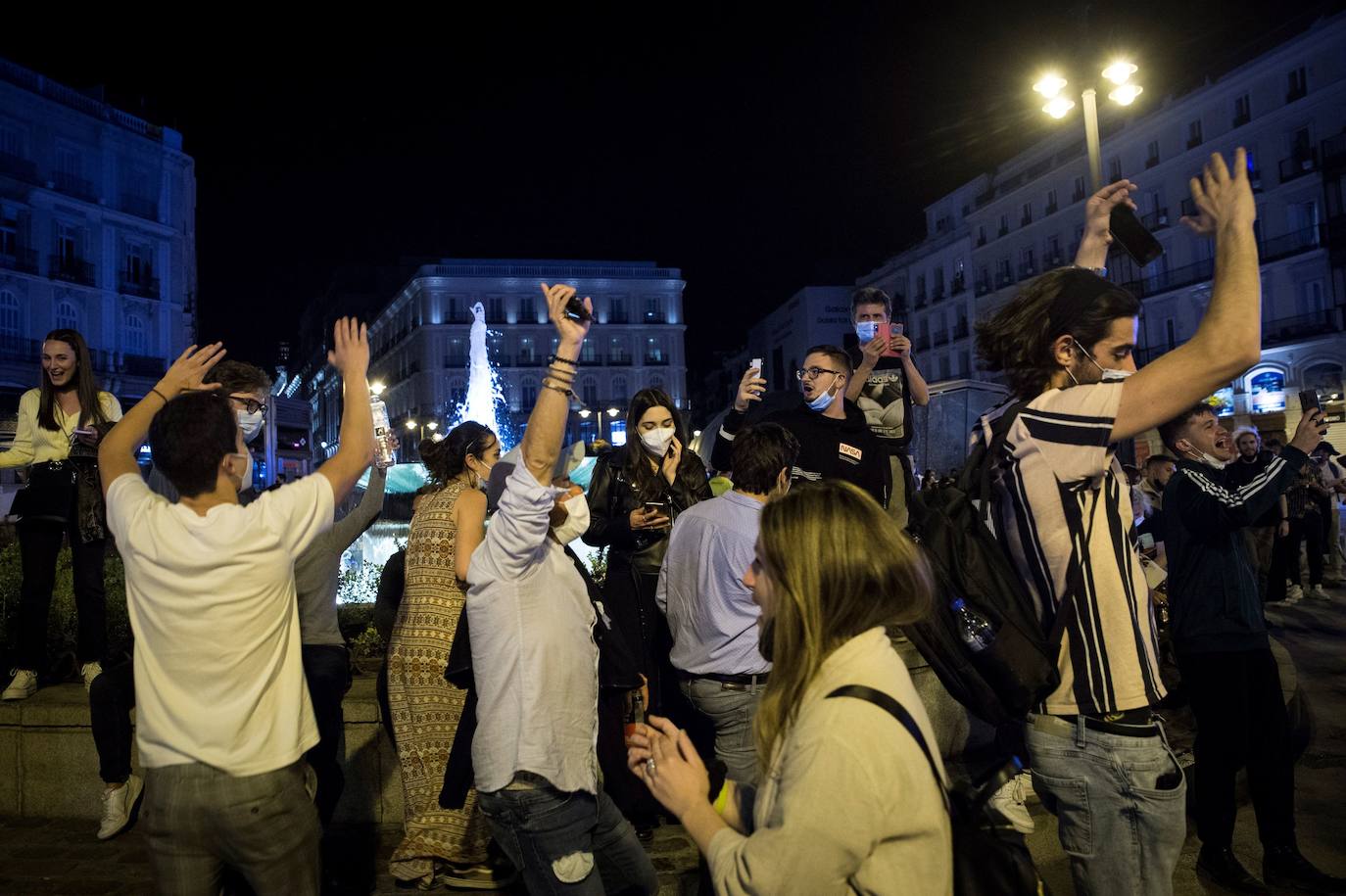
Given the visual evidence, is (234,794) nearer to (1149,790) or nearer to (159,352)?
(1149,790)

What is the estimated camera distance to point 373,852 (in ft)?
16.0

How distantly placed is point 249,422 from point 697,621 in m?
2.12

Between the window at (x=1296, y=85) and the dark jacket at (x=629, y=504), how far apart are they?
44.3 metres

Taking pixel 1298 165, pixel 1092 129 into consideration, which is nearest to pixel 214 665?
pixel 1092 129

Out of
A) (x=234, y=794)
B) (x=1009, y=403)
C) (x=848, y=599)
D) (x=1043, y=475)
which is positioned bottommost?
(x=234, y=794)

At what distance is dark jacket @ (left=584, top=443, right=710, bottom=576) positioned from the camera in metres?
4.89

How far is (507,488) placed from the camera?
2852 millimetres

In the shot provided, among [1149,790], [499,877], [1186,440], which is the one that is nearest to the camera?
[1149,790]

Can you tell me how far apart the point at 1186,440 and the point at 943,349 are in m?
58.5

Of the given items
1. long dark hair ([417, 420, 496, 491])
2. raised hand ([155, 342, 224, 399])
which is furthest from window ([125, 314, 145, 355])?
raised hand ([155, 342, 224, 399])

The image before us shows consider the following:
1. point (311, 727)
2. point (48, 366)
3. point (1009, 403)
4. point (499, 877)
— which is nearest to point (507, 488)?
point (311, 727)

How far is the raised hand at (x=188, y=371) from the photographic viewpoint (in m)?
3.34

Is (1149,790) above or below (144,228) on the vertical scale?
below

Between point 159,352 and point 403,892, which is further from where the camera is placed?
point 159,352
